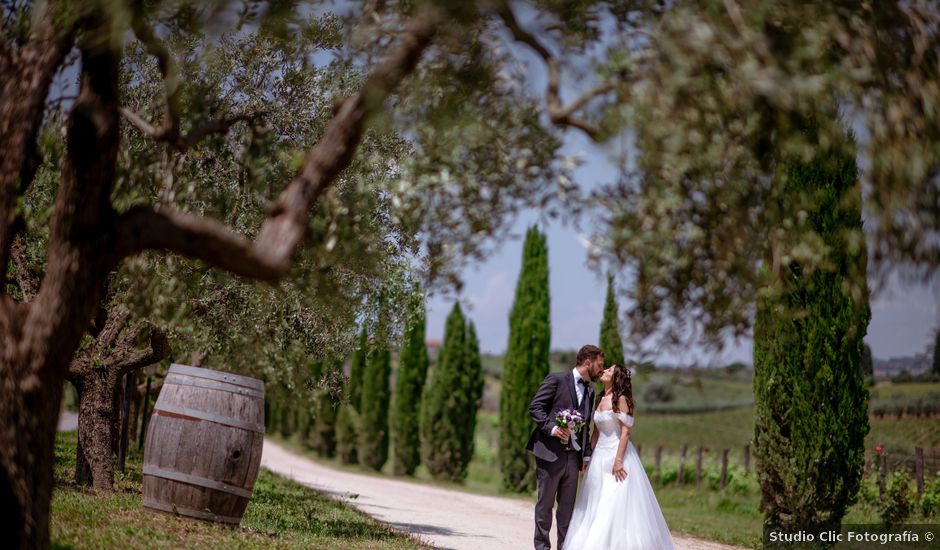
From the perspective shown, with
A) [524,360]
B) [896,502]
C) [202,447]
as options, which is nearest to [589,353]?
[202,447]

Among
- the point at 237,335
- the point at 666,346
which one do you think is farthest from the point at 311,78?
the point at 666,346

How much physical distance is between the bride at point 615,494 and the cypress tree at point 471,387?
21.9 meters

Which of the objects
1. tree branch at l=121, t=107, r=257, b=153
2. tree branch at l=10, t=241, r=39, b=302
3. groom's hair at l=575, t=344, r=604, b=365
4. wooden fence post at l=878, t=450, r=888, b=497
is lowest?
wooden fence post at l=878, t=450, r=888, b=497

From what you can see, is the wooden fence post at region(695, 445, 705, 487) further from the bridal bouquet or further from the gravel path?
the bridal bouquet

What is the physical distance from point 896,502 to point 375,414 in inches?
918

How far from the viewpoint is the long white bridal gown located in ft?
33.5

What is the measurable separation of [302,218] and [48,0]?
2.68m

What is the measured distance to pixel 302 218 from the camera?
629 cm

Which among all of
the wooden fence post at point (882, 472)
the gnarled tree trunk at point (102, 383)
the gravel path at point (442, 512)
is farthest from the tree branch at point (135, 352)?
the wooden fence post at point (882, 472)

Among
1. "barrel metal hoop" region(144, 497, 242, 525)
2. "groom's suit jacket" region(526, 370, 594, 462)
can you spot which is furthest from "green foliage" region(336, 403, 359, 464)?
"groom's suit jacket" region(526, 370, 594, 462)

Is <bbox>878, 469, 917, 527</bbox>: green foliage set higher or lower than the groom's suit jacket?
lower

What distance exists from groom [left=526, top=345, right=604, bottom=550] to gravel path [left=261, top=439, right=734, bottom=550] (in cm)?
256

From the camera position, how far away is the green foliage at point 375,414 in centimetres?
3694

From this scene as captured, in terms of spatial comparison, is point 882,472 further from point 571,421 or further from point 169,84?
point 169,84
